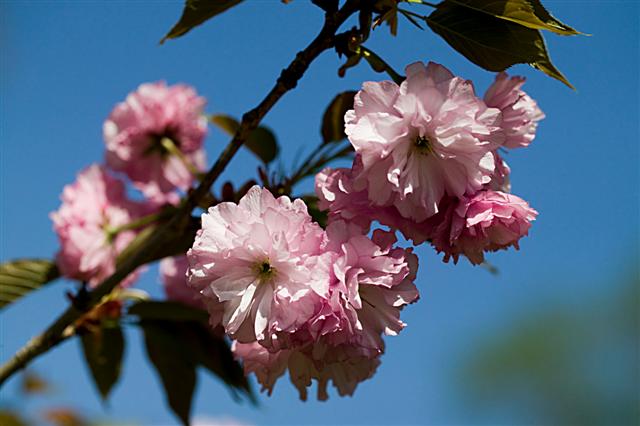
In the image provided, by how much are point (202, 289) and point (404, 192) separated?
0.20 metres

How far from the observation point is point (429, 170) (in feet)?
2.44

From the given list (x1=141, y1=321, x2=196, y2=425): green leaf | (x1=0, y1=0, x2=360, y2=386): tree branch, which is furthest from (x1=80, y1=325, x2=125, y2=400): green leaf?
(x1=0, y1=0, x2=360, y2=386): tree branch

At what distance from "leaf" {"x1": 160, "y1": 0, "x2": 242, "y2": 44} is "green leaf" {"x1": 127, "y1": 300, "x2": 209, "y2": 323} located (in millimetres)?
464

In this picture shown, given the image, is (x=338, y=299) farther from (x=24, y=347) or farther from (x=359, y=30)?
(x=24, y=347)

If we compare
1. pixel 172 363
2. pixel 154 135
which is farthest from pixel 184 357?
pixel 154 135

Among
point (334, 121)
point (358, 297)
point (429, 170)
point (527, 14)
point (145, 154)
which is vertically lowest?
point (358, 297)

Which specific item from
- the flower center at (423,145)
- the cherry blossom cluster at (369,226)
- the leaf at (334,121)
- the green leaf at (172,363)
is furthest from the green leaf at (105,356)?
the flower center at (423,145)

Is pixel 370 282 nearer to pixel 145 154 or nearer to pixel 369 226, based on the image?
pixel 369 226

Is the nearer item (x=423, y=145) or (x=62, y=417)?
(x=423, y=145)

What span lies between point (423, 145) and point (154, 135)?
95 centimetres

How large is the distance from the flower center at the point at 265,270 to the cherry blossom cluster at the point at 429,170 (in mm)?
81

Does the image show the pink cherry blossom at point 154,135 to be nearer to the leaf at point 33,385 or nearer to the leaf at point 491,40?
the leaf at point 33,385

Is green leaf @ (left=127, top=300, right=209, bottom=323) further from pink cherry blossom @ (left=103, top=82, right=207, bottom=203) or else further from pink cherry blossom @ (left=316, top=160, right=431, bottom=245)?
pink cherry blossom @ (left=316, top=160, right=431, bottom=245)

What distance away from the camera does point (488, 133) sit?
2.36 feet
